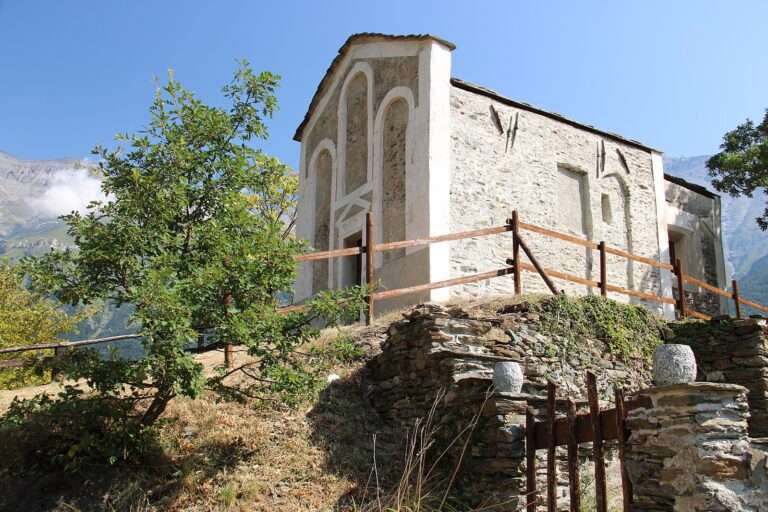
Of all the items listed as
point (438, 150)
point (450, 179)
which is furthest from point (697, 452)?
point (438, 150)

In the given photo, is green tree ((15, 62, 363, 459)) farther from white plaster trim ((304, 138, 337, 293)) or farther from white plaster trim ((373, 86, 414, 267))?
white plaster trim ((304, 138, 337, 293))

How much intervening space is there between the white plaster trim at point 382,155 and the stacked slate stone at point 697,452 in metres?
8.26

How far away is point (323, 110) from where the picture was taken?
1747 cm

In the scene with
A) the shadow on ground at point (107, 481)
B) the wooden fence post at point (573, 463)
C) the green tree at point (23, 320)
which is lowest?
the shadow on ground at point (107, 481)

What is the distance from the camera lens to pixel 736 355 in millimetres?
9984

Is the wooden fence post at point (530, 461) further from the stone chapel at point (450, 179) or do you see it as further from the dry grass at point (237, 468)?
the stone chapel at point (450, 179)

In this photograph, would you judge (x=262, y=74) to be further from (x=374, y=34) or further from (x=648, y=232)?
(x=648, y=232)

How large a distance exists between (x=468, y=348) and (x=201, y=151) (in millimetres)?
3737

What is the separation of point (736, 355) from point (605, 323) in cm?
210

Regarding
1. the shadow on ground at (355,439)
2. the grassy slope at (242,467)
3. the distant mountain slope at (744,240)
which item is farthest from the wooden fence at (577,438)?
the distant mountain slope at (744,240)

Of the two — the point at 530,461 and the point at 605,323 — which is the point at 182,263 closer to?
the point at 530,461

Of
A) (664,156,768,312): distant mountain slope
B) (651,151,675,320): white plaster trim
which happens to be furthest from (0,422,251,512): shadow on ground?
(664,156,768,312): distant mountain slope

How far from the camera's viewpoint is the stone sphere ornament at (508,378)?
693 centimetres

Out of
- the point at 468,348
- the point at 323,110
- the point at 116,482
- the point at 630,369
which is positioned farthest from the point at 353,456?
the point at 323,110
